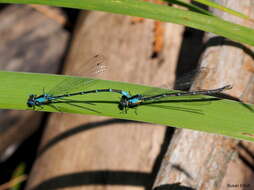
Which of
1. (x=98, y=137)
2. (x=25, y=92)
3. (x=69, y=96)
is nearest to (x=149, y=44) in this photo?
(x=98, y=137)

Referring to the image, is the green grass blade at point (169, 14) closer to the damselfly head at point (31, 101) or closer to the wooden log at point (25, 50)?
the damselfly head at point (31, 101)

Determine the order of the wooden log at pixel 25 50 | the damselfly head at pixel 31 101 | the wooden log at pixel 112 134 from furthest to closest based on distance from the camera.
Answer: the wooden log at pixel 25 50, the wooden log at pixel 112 134, the damselfly head at pixel 31 101

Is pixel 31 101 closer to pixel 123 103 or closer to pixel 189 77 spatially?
pixel 123 103

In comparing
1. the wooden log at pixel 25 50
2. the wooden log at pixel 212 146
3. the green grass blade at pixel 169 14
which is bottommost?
the wooden log at pixel 212 146

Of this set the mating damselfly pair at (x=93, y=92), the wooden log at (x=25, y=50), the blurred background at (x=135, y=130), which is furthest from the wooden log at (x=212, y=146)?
the wooden log at (x=25, y=50)

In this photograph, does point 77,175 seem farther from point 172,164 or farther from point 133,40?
point 133,40

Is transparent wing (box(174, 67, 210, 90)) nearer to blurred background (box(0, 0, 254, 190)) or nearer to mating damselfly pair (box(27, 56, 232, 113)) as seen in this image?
blurred background (box(0, 0, 254, 190))

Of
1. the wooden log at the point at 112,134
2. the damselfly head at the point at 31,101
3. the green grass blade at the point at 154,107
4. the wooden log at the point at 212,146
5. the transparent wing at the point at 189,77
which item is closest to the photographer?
the green grass blade at the point at 154,107
